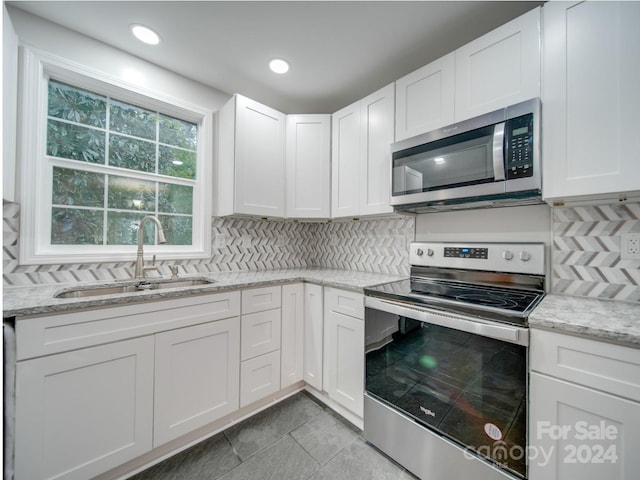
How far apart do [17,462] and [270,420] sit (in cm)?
117

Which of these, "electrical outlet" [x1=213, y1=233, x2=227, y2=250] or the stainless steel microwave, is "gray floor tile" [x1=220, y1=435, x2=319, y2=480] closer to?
"electrical outlet" [x1=213, y1=233, x2=227, y2=250]

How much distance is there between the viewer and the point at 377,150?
1954mm

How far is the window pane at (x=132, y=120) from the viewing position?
6.18 ft

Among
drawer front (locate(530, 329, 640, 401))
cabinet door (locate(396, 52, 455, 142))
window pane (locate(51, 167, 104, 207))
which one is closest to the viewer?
drawer front (locate(530, 329, 640, 401))

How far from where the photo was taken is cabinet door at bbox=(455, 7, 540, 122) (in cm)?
129

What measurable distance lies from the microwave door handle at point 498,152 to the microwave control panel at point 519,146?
2 cm

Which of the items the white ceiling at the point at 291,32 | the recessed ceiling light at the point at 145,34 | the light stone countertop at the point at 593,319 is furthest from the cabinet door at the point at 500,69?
the recessed ceiling light at the point at 145,34

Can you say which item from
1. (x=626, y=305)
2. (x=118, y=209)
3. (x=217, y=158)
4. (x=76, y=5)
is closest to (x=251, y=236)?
(x=217, y=158)

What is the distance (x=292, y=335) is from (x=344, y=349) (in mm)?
453

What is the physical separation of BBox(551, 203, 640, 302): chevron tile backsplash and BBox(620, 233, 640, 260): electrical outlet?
0.05 feet

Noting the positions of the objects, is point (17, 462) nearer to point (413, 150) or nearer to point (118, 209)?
point (118, 209)

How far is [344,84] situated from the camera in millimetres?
2199

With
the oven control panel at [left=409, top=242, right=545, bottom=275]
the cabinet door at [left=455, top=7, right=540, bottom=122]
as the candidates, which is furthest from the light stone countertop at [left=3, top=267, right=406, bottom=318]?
the cabinet door at [left=455, top=7, right=540, bottom=122]

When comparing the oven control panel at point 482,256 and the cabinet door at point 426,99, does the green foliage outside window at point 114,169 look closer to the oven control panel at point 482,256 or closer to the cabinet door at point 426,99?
the cabinet door at point 426,99
